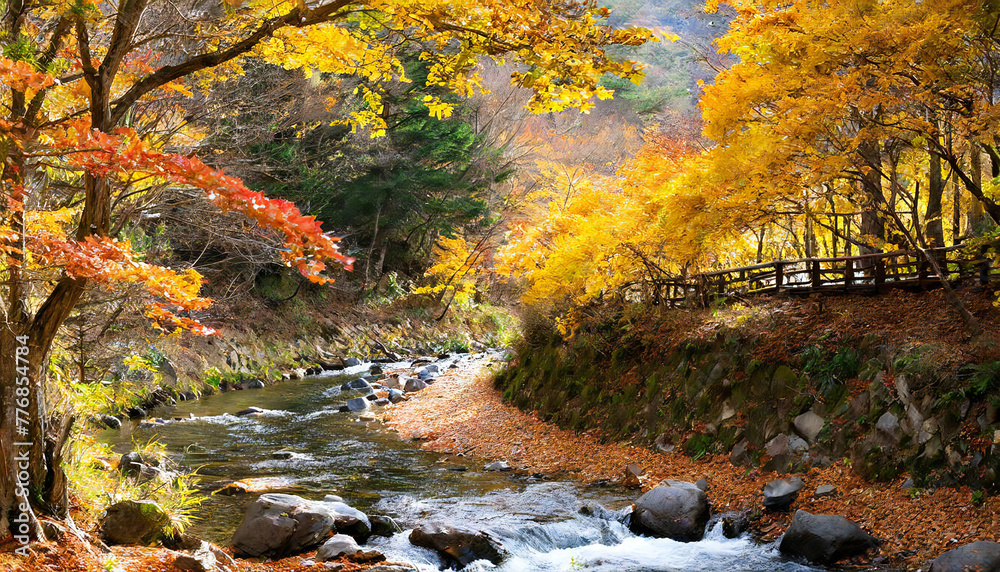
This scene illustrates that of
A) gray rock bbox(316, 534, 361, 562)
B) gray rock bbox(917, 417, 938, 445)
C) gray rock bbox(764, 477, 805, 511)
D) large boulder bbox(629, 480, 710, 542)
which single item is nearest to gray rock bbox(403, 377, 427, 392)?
large boulder bbox(629, 480, 710, 542)

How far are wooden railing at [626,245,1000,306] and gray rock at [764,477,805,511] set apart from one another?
9.83 ft

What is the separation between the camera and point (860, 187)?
39.8ft

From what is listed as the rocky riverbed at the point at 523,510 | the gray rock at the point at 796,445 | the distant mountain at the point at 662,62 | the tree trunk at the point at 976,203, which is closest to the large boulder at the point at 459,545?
the rocky riverbed at the point at 523,510

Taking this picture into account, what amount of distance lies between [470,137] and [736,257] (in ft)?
38.7

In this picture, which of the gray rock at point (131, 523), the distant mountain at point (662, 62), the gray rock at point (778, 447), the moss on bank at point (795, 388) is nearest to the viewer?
the gray rock at point (131, 523)

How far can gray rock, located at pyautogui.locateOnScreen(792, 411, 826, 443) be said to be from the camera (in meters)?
7.75

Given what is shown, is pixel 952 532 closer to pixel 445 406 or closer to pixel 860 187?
pixel 860 187

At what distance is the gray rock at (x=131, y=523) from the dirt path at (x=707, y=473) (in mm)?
5201

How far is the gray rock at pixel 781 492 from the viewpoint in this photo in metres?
6.99

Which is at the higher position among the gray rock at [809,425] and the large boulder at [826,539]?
the gray rock at [809,425]

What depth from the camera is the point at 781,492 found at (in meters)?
7.09

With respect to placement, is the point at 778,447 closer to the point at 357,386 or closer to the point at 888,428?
the point at 888,428

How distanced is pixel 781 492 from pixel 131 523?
6.23 m

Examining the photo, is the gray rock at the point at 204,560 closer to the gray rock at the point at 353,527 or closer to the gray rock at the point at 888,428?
the gray rock at the point at 353,527
